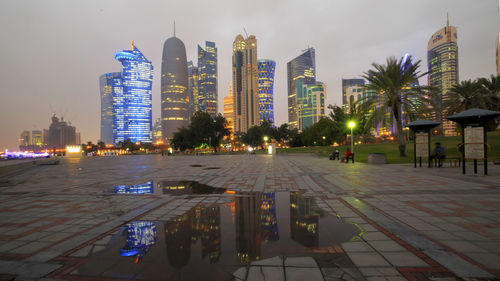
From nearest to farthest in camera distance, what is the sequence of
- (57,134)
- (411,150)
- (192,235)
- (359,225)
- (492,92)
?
1. (192,235)
2. (359,225)
3. (411,150)
4. (492,92)
5. (57,134)

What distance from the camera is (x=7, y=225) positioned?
13.9ft

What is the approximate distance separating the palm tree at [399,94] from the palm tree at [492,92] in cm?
1779

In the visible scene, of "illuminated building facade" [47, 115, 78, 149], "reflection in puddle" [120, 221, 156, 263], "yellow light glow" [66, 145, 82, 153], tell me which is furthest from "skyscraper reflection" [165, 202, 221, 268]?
"illuminated building facade" [47, 115, 78, 149]

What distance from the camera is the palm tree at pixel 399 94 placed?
19734 millimetres

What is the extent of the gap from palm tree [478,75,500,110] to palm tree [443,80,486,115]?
556 millimetres

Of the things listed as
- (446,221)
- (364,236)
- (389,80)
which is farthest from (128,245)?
(389,80)

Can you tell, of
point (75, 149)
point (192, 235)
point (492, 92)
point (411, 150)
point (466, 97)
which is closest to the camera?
point (192, 235)

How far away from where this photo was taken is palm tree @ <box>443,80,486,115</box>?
29188mm

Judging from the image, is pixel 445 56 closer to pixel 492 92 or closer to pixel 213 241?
pixel 492 92

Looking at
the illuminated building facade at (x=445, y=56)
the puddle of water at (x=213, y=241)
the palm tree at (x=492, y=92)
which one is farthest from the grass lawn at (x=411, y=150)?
the illuminated building facade at (x=445, y=56)

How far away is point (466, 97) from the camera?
30031 mm

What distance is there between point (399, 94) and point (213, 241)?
23.5 m

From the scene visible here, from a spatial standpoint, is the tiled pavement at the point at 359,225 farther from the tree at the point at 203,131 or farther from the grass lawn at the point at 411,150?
the tree at the point at 203,131

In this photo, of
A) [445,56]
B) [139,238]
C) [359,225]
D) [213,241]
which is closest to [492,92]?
[359,225]
